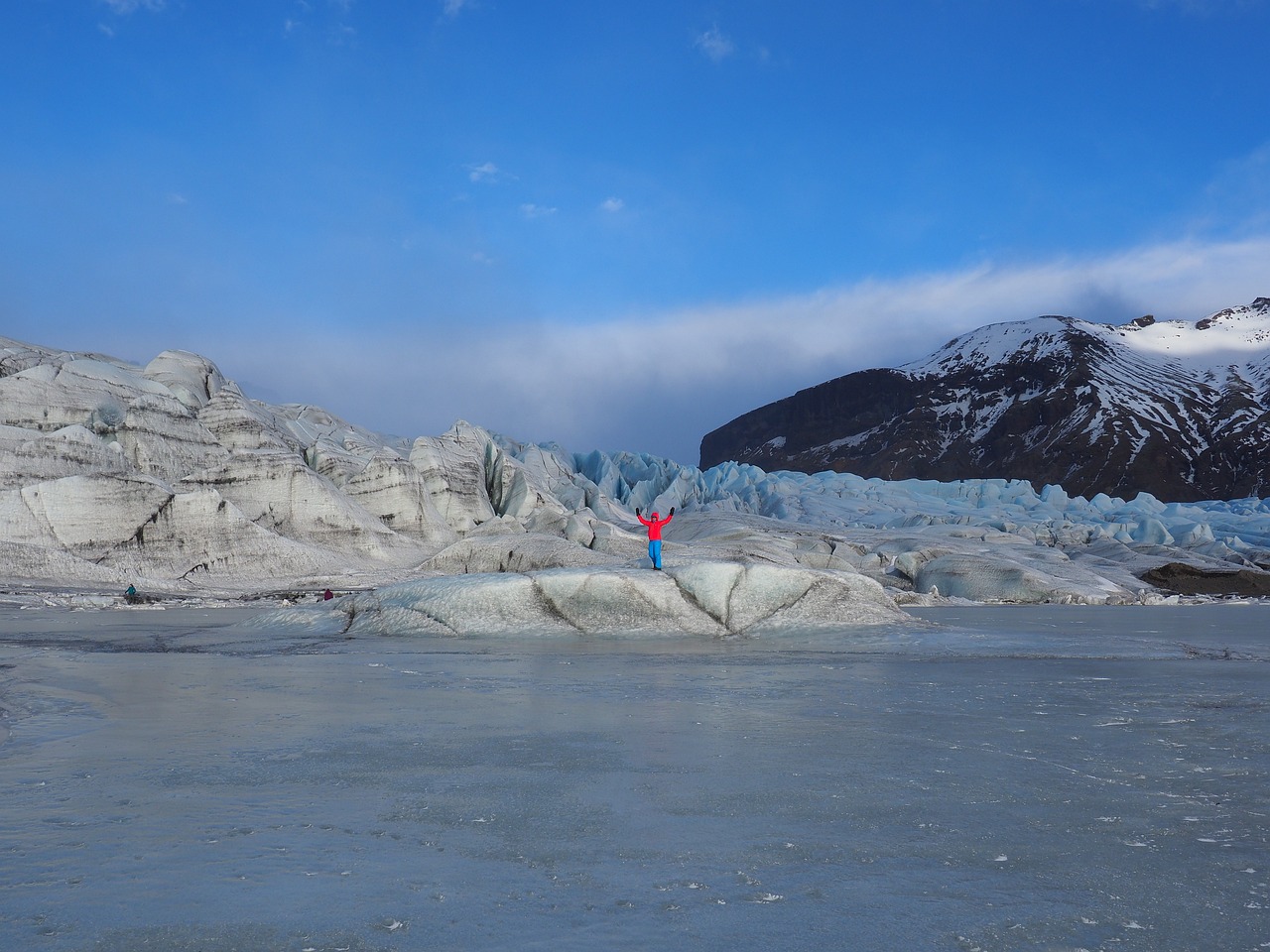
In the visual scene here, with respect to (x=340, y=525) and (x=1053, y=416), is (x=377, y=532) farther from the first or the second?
(x=1053, y=416)

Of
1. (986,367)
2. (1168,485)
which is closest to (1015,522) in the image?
(1168,485)

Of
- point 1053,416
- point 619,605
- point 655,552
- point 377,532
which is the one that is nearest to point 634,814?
point 619,605

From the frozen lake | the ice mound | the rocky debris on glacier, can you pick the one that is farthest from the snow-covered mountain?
the frozen lake

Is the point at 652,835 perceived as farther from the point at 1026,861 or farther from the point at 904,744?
the point at 904,744

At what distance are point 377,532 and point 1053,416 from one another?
13981cm

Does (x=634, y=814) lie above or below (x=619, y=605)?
below

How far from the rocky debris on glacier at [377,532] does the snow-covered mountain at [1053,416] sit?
99.9m

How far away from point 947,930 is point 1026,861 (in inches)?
26.8

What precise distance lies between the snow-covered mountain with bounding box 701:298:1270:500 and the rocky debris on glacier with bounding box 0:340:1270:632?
9987 centimetres

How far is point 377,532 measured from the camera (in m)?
28.2

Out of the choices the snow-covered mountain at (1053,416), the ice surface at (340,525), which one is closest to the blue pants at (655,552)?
the ice surface at (340,525)

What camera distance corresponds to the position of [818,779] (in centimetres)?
407

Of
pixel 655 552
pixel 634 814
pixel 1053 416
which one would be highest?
pixel 1053 416

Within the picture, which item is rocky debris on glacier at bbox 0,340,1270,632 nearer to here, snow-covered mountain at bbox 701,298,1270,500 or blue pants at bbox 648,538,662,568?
blue pants at bbox 648,538,662,568
